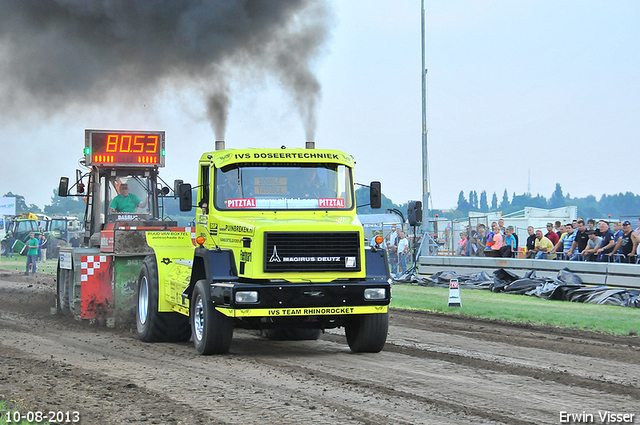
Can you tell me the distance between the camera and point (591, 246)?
1825 centimetres

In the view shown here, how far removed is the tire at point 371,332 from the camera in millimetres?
9227

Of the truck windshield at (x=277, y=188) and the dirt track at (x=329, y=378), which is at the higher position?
the truck windshield at (x=277, y=188)

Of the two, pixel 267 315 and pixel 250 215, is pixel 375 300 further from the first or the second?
pixel 250 215

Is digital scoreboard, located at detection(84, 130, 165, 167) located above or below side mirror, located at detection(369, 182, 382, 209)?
above

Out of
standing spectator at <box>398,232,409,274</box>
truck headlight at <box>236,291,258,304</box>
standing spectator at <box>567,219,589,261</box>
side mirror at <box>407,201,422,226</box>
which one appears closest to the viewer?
truck headlight at <box>236,291,258,304</box>

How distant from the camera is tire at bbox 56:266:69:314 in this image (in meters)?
13.5

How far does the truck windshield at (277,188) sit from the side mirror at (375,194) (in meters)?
0.42

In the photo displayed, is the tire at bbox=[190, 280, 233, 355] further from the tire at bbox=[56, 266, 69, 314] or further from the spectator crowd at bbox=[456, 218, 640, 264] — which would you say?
the spectator crowd at bbox=[456, 218, 640, 264]

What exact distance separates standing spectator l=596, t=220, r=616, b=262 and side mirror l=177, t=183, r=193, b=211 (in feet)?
36.7

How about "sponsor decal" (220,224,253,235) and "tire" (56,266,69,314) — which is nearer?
"sponsor decal" (220,224,253,235)

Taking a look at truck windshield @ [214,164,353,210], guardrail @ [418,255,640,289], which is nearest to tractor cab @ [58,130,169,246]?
truck windshield @ [214,164,353,210]

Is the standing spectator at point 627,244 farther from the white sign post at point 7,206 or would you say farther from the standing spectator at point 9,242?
the white sign post at point 7,206

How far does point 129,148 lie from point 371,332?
285 inches

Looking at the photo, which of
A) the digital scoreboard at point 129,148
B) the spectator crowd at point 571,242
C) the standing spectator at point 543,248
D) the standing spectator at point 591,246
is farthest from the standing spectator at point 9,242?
the standing spectator at point 591,246
